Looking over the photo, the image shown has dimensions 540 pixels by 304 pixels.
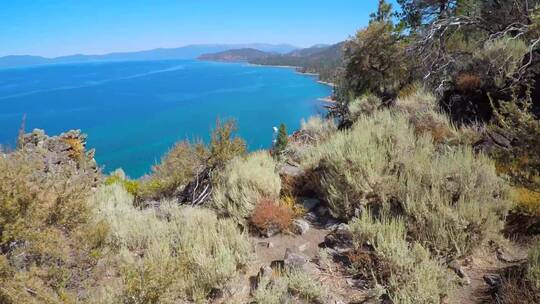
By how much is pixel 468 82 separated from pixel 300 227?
472 cm

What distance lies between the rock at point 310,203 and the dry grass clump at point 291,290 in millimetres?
1912

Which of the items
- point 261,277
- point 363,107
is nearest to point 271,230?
point 261,277

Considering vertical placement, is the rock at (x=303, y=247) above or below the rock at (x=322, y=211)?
below

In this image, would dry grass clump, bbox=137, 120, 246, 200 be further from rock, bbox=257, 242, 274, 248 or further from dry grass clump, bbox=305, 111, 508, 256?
rock, bbox=257, 242, 274, 248

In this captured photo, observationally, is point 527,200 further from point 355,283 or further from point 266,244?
point 266,244

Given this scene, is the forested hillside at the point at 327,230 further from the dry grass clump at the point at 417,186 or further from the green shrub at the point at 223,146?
the green shrub at the point at 223,146

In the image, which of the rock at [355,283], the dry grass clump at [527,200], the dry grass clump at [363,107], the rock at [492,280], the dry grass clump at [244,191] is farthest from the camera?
the dry grass clump at [363,107]

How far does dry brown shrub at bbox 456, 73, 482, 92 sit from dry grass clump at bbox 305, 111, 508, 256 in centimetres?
202

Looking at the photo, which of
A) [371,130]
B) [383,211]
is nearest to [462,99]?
[371,130]

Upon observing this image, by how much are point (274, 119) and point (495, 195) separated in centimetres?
6991

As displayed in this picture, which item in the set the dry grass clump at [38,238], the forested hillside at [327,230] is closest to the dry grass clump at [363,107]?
the forested hillside at [327,230]

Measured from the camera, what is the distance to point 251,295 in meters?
3.19

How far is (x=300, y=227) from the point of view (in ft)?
14.4

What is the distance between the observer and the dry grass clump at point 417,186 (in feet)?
11.1
